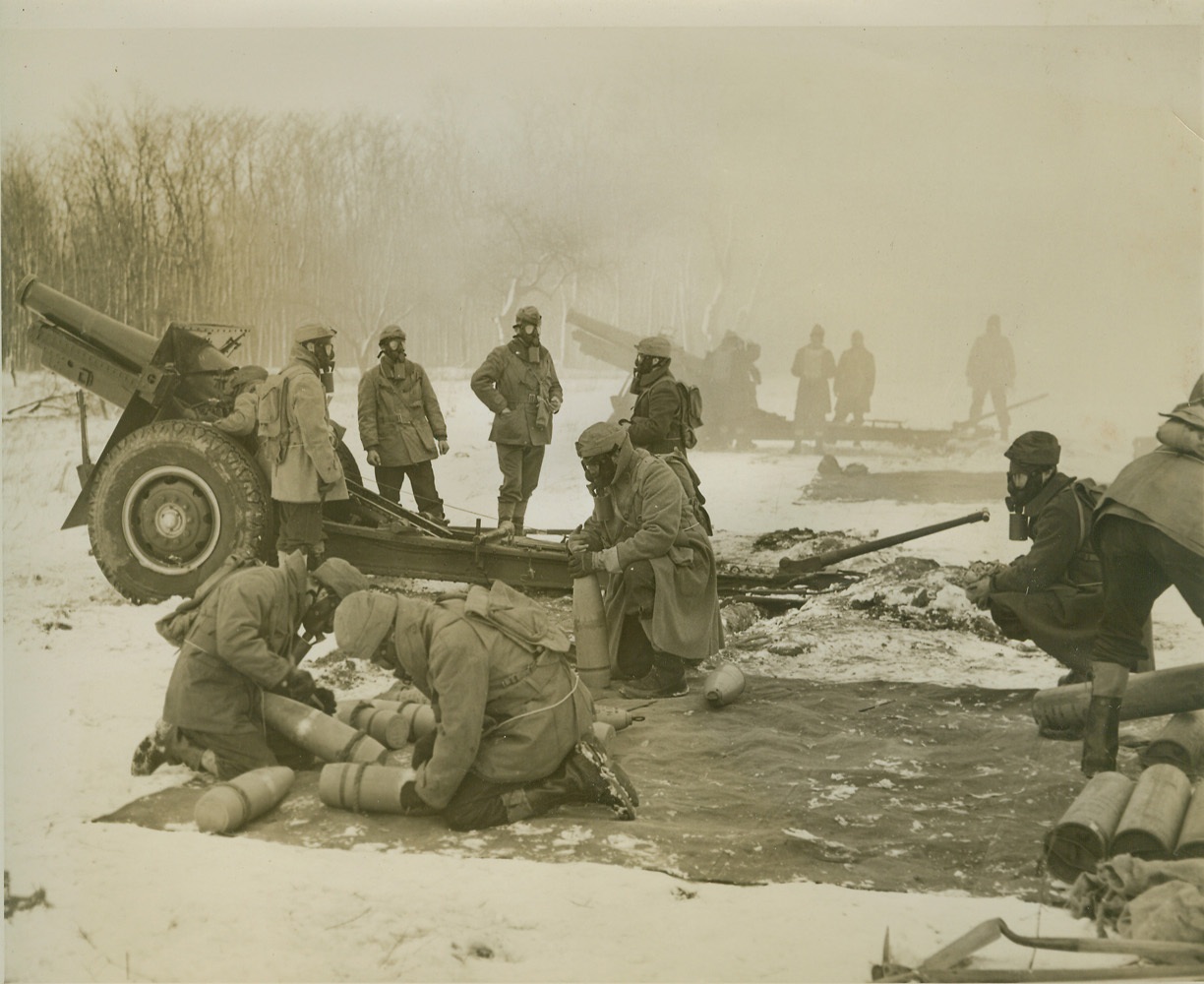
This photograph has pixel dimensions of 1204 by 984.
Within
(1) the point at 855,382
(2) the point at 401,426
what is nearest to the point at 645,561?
(2) the point at 401,426

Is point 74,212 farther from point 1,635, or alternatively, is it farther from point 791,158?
point 791,158

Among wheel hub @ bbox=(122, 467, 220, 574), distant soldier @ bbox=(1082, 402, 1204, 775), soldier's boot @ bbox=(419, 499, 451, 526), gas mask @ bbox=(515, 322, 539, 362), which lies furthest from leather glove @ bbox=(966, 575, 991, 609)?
wheel hub @ bbox=(122, 467, 220, 574)

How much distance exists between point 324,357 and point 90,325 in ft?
3.95

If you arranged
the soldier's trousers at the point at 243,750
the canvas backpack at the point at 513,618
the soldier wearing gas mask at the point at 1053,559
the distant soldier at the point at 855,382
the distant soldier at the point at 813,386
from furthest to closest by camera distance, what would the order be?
the distant soldier at the point at 813,386, the distant soldier at the point at 855,382, the soldier wearing gas mask at the point at 1053,559, the soldier's trousers at the point at 243,750, the canvas backpack at the point at 513,618

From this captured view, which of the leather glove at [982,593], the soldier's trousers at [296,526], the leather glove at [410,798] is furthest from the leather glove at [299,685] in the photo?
the leather glove at [982,593]

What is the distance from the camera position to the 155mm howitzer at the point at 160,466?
5.91m

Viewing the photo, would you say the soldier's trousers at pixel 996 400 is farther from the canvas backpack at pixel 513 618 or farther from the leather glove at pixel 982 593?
the canvas backpack at pixel 513 618

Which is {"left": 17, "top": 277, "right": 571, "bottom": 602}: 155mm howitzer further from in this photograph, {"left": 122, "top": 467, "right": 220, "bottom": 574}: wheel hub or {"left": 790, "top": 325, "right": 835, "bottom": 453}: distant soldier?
{"left": 790, "top": 325, "right": 835, "bottom": 453}: distant soldier

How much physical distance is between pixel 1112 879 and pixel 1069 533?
1930mm

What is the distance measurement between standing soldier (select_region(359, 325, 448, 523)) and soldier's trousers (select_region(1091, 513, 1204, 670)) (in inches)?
139

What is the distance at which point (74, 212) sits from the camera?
5.87 meters

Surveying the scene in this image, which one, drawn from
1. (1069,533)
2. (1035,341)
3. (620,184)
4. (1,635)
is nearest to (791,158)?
(620,184)

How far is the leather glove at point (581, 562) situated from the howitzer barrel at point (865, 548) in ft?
4.85

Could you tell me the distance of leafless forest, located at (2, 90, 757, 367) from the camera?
5.86 m
